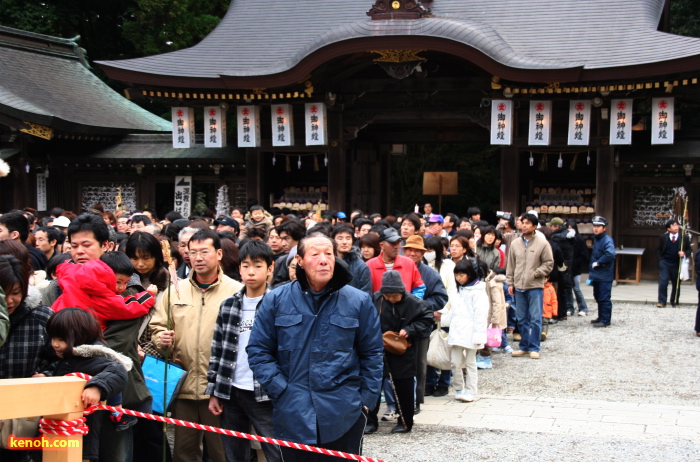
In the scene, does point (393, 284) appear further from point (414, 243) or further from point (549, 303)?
point (549, 303)

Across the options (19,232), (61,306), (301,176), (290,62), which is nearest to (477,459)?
(61,306)

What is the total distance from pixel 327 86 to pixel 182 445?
11.6 m

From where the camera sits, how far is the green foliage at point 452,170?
24.4 m

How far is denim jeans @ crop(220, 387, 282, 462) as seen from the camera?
424cm

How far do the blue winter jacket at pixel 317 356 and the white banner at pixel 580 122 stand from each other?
11543mm

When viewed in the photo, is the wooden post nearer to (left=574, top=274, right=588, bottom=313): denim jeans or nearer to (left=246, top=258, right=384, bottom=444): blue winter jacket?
(left=246, top=258, right=384, bottom=444): blue winter jacket

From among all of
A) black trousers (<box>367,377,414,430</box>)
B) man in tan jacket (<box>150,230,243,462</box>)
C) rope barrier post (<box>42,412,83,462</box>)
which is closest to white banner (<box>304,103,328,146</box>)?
black trousers (<box>367,377,414,430</box>)

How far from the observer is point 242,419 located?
436cm

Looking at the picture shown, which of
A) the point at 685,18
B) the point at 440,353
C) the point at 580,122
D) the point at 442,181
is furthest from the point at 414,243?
the point at 685,18

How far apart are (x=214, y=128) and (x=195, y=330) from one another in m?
11.8

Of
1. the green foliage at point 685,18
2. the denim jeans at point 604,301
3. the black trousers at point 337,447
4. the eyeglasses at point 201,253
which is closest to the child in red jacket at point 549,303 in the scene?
the denim jeans at point 604,301

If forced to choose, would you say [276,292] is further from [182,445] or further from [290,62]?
[290,62]

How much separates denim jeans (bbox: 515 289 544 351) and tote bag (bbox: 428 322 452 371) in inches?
83.8

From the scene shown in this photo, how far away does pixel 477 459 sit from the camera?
5398 millimetres
